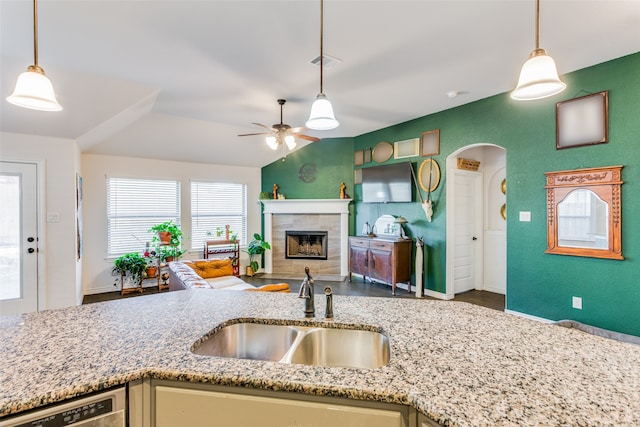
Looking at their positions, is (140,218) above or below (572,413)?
above

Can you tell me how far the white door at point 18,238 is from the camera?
3.65 meters

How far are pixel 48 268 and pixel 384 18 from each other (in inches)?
182

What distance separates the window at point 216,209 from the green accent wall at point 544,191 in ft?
11.2

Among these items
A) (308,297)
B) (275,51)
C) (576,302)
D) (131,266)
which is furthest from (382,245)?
(131,266)

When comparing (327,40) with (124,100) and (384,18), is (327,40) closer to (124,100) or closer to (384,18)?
(384,18)

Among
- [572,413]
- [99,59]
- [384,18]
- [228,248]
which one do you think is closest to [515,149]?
[384,18]

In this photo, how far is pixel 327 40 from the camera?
104 inches

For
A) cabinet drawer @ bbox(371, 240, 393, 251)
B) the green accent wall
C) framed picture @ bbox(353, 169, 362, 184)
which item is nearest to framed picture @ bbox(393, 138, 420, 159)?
the green accent wall

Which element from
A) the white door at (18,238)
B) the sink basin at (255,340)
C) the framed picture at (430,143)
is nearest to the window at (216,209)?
the white door at (18,238)

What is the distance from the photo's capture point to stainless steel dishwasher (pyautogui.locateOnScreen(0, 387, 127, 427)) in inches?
35.3

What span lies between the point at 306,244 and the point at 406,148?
2.87 m

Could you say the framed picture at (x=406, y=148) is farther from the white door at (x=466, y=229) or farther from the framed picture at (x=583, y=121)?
the framed picture at (x=583, y=121)

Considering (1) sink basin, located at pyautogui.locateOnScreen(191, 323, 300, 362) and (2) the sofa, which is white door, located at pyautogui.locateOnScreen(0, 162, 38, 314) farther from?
(1) sink basin, located at pyautogui.locateOnScreen(191, 323, 300, 362)

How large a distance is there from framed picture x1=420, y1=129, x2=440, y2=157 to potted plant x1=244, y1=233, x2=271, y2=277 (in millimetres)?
3594
